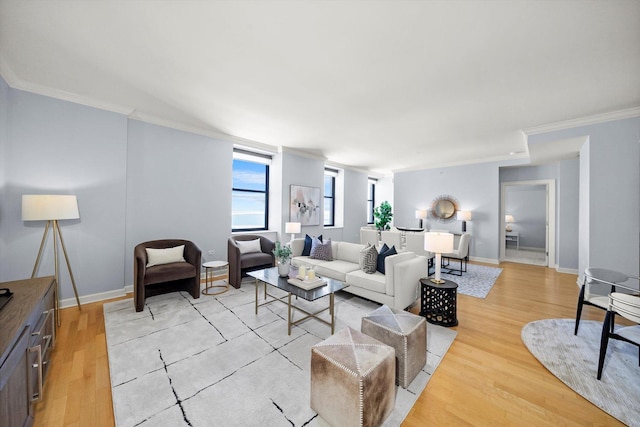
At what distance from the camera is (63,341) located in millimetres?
2328

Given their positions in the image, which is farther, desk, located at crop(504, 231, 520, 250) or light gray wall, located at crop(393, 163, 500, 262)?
desk, located at crop(504, 231, 520, 250)

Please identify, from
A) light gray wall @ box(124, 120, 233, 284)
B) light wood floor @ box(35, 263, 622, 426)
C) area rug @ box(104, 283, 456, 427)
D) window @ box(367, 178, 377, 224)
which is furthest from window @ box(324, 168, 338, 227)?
light wood floor @ box(35, 263, 622, 426)

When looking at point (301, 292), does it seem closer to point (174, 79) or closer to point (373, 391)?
point (373, 391)

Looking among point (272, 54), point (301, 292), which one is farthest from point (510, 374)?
point (272, 54)

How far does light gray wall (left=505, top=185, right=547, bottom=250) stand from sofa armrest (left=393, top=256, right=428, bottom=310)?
24.2 feet

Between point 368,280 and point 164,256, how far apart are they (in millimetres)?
2975

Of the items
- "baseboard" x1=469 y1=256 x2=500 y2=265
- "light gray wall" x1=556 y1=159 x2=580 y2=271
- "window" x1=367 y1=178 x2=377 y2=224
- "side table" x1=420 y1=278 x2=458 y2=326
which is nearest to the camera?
"side table" x1=420 y1=278 x2=458 y2=326

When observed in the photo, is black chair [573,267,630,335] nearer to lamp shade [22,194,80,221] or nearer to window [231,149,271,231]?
window [231,149,271,231]

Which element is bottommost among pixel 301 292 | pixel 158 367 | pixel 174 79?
pixel 158 367

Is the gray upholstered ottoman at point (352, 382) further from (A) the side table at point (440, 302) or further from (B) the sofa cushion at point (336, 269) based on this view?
(B) the sofa cushion at point (336, 269)

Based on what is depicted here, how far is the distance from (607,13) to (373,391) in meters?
3.13

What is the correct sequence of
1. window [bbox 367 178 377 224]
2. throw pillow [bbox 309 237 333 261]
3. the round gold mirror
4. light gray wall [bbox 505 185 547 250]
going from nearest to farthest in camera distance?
throw pillow [bbox 309 237 333 261]
the round gold mirror
light gray wall [bbox 505 185 547 250]
window [bbox 367 178 377 224]

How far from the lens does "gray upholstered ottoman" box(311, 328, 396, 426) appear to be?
133 cm

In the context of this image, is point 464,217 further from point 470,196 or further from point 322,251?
point 322,251
